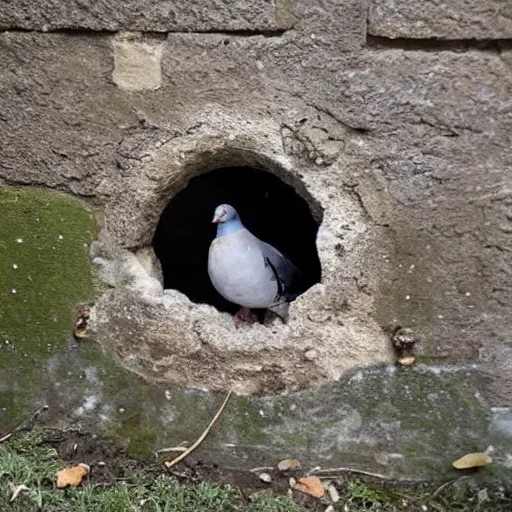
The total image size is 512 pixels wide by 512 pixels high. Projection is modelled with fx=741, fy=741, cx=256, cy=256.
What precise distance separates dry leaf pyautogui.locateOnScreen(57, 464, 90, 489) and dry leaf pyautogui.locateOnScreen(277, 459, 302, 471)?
59cm

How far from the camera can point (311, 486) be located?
2164 millimetres

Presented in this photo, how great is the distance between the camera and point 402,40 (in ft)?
6.09

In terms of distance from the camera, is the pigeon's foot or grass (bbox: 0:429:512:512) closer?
grass (bbox: 0:429:512:512)

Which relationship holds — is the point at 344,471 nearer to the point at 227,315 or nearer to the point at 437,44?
the point at 227,315

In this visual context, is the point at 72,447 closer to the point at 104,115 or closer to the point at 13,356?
the point at 13,356

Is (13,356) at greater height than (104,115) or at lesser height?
lesser

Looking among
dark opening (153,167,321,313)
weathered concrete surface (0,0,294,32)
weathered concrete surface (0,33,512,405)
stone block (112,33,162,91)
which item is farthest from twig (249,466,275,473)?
weathered concrete surface (0,0,294,32)

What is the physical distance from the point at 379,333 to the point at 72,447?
1005mm

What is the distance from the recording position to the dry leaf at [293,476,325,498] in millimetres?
2156

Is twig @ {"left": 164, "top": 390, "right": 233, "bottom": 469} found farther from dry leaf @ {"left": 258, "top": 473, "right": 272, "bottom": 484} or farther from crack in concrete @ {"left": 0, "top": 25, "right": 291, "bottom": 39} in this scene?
crack in concrete @ {"left": 0, "top": 25, "right": 291, "bottom": 39}

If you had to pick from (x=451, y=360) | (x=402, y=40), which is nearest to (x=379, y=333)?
(x=451, y=360)

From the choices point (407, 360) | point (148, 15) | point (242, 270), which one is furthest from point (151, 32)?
point (407, 360)

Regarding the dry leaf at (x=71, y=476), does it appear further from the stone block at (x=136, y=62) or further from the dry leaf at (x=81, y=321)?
the stone block at (x=136, y=62)

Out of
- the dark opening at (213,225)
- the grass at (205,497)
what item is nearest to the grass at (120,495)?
the grass at (205,497)
